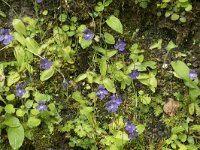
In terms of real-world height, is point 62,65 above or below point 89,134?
above

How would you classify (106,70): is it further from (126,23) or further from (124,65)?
(126,23)

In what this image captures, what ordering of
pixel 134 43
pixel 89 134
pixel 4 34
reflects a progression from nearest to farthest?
pixel 89 134 → pixel 4 34 → pixel 134 43

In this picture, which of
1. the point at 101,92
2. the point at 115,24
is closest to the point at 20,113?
the point at 101,92

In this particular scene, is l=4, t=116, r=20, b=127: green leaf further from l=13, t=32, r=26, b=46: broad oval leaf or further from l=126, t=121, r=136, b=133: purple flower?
l=126, t=121, r=136, b=133: purple flower

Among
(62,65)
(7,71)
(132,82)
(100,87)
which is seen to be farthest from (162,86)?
(7,71)

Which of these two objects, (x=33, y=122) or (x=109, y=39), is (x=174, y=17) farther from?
(x=33, y=122)

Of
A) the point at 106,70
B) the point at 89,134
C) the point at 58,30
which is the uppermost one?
the point at 58,30

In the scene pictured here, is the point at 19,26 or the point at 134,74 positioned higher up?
the point at 19,26
